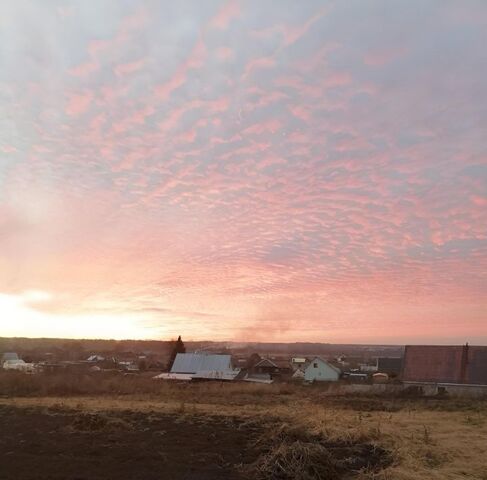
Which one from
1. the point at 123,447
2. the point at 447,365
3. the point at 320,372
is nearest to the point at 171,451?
the point at 123,447

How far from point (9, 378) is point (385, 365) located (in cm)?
5615

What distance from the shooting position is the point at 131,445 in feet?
48.1

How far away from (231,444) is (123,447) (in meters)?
3.16

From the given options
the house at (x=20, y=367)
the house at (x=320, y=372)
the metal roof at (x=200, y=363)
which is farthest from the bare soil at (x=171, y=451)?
the house at (x=320, y=372)

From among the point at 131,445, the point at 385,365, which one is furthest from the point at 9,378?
the point at 385,365

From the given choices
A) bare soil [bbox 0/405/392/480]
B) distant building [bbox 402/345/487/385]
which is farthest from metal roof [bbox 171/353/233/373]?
bare soil [bbox 0/405/392/480]

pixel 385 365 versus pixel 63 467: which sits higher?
pixel 63 467

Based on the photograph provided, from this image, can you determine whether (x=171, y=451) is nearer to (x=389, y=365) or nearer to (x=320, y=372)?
(x=320, y=372)

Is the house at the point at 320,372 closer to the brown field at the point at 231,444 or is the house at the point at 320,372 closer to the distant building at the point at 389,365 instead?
the distant building at the point at 389,365

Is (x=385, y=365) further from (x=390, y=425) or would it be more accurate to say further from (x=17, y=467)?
(x=17, y=467)

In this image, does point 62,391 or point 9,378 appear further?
point 9,378

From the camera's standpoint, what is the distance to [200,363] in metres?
58.5

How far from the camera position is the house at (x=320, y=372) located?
6050 cm

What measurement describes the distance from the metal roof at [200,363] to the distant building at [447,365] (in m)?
21.7
